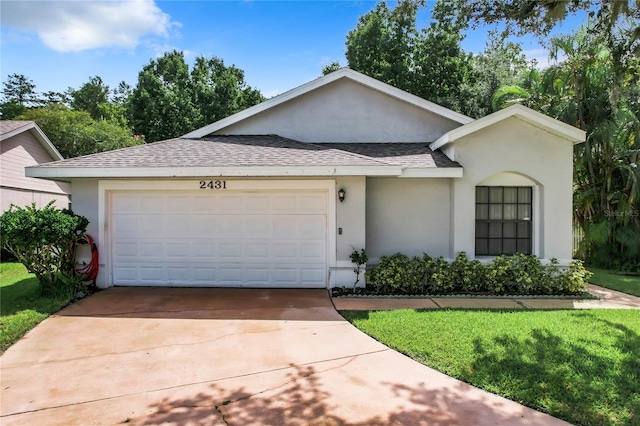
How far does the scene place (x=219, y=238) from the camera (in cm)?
902

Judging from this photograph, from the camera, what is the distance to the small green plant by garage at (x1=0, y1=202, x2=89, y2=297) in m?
7.21

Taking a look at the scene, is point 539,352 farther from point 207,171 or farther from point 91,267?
point 91,267

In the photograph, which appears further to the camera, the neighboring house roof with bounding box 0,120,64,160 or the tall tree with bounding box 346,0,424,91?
the tall tree with bounding box 346,0,424,91

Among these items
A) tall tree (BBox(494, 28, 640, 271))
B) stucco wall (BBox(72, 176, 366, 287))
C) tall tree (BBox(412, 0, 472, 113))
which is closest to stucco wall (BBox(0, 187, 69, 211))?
stucco wall (BBox(72, 176, 366, 287))

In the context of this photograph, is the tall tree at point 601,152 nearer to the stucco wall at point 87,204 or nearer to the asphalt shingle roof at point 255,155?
the asphalt shingle roof at point 255,155

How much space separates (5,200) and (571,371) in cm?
1783

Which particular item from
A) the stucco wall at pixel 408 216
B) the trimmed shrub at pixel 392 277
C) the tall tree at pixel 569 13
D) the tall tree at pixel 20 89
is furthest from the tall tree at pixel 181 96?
the tall tree at pixel 569 13

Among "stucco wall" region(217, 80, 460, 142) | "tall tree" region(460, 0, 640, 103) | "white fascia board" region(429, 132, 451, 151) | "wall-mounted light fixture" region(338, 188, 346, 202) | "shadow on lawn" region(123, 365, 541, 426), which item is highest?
"tall tree" region(460, 0, 640, 103)

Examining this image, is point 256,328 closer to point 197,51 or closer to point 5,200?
point 5,200

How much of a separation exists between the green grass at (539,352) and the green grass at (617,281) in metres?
2.86

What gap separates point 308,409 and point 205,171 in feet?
18.4

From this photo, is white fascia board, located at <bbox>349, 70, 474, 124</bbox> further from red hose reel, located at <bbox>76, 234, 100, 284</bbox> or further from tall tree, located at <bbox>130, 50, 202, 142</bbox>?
tall tree, located at <bbox>130, 50, 202, 142</bbox>

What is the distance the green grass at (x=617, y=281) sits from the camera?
922 cm

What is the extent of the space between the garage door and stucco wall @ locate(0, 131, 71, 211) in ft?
28.6
